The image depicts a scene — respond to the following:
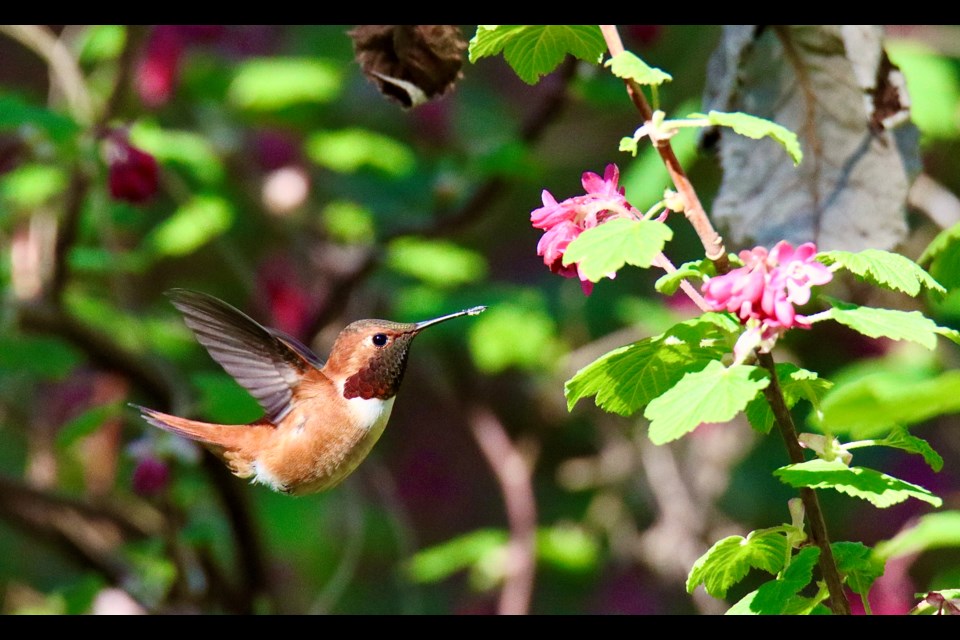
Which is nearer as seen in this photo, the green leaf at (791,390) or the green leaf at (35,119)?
the green leaf at (791,390)

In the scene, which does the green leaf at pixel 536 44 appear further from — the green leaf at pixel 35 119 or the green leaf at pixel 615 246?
the green leaf at pixel 35 119

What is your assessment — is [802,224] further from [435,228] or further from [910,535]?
[435,228]

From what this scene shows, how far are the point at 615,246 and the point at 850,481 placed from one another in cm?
23

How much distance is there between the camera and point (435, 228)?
262 cm

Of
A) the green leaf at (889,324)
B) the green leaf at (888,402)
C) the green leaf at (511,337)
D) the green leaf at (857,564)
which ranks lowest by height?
the green leaf at (511,337)

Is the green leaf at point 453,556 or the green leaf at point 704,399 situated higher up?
the green leaf at point 704,399

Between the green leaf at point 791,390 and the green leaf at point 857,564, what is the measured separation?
113 mm

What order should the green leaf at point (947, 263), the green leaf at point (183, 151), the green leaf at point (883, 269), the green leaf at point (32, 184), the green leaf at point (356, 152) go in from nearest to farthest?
the green leaf at point (883, 269) → the green leaf at point (947, 263) → the green leaf at point (183, 151) → the green leaf at point (32, 184) → the green leaf at point (356, 152)

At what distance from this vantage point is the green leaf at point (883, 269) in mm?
839

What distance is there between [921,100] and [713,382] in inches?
76.3

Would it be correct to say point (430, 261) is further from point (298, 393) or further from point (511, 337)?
point (298, 393)

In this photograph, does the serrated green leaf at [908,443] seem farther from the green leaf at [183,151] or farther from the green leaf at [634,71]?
the green leaf at [183,151]

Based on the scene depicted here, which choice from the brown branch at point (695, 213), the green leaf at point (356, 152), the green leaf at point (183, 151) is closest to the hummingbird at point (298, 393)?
the brown branch at point (695, 213)

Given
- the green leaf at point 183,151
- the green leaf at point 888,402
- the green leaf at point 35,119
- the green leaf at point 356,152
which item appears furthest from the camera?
the green leaf at point 356,152
